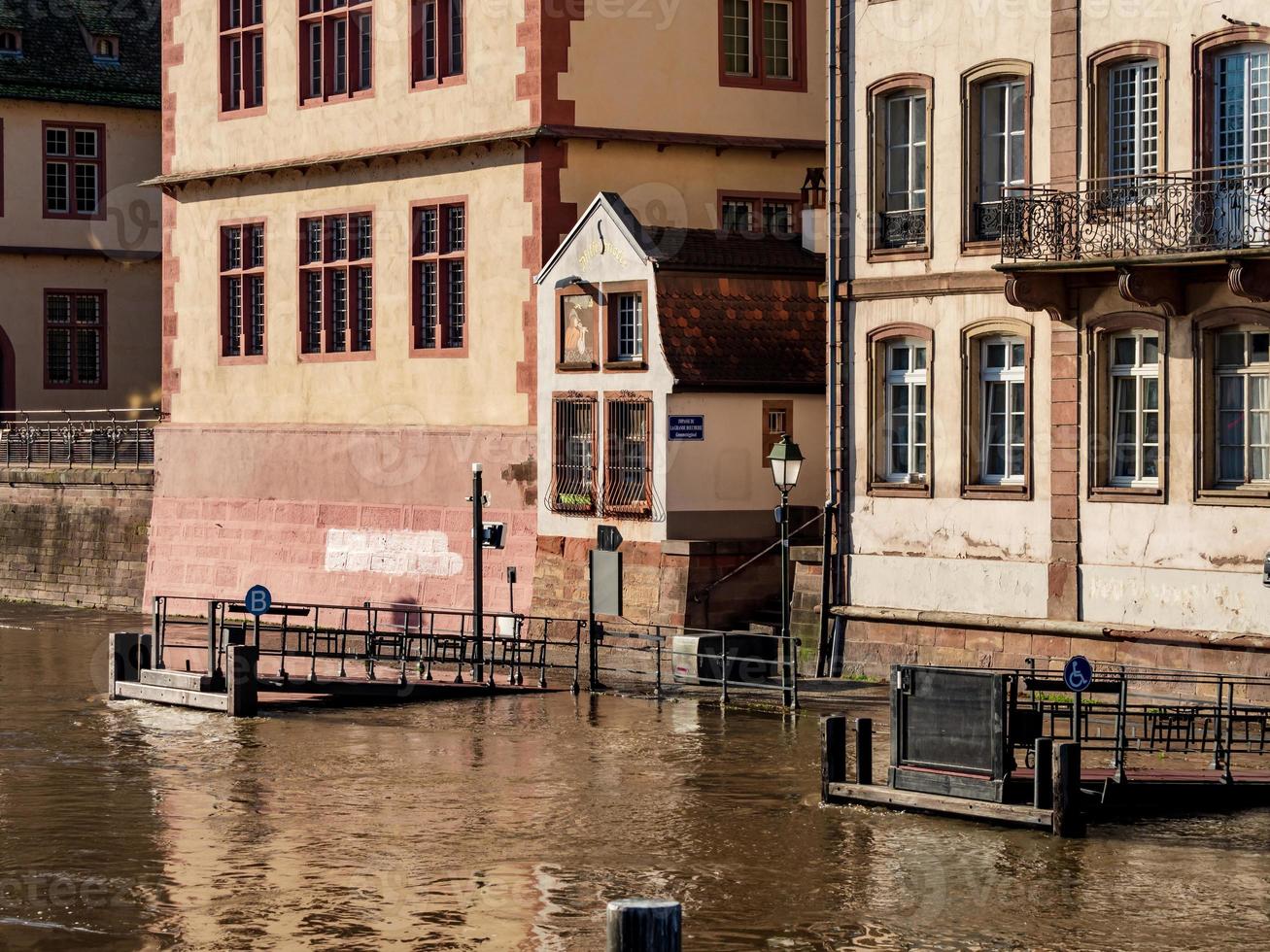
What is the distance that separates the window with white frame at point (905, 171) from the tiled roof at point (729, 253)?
142 inches

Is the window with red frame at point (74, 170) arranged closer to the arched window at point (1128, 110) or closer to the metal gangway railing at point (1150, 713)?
the arched window at point (1128, 110)

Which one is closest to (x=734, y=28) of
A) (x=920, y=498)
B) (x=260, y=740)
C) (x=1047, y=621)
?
(x=920, y=498)

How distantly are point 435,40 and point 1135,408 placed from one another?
Answer: 1564 centimetres

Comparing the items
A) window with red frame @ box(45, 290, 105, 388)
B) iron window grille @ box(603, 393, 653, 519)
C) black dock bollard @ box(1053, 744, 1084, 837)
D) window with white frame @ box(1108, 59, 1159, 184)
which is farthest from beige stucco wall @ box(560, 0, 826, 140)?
window with red frame @ box(45, 290, 105, 388)

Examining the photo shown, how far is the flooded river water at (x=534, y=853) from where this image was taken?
59.4ft

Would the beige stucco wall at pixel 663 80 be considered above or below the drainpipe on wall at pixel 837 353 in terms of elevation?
above

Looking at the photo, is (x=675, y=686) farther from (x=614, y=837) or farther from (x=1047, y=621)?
(x=614, y=837)

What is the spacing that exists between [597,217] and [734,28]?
5.96 meters

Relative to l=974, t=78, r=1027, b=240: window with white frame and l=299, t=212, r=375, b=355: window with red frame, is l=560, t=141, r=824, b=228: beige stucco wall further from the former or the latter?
l=974, t=78, r=1027, b=240: window with white frame

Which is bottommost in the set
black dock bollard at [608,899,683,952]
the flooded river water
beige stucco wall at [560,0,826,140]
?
the flooded river water

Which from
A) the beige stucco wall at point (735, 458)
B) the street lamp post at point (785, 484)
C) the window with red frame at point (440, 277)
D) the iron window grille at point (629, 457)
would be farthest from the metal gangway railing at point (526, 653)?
the window with red frame at point (440, 277)

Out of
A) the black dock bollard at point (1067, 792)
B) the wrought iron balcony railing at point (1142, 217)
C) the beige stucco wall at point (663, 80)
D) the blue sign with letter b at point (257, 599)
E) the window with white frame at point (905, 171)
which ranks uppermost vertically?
the beige stucco wall at point (663, 80)

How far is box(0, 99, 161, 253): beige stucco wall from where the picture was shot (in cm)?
5816

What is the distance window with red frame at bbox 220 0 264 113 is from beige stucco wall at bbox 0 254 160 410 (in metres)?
13.5
